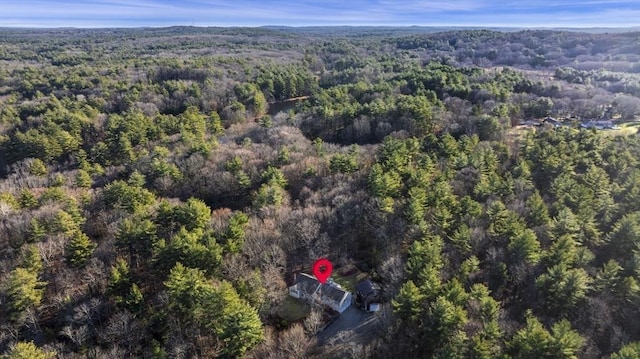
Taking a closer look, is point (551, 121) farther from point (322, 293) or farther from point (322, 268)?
point (322, 293)

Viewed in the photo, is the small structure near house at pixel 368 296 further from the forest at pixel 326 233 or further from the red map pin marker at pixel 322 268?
the red map pin marker at pixel 322 268

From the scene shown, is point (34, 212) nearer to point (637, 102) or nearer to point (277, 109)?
point (277, 109)

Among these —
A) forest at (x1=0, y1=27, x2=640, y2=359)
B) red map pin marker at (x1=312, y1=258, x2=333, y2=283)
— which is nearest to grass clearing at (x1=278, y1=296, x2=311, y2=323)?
forest at (x1=0, y1=27, x2=640, y2=359)

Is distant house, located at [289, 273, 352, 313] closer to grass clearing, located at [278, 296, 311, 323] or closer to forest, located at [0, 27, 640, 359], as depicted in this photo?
grass clearing, located at [278, 296, 311, 323]

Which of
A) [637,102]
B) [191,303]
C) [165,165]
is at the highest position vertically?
[637,102]

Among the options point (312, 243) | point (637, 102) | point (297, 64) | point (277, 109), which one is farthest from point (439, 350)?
point (297, 64)

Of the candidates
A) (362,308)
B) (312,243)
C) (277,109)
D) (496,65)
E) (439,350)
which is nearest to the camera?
(439,350)

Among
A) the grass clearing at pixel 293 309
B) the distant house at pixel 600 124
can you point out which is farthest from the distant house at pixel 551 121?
the grass clearing at pixel 293 309
